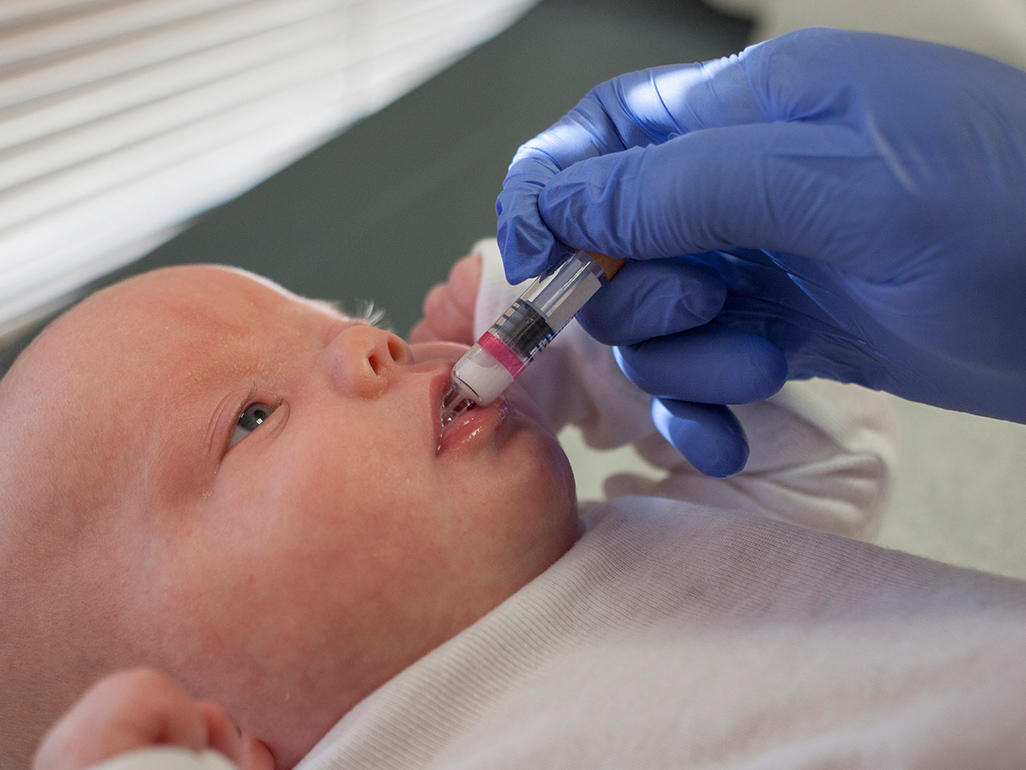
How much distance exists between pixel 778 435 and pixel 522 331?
471mm

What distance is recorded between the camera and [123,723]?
1.64 ft

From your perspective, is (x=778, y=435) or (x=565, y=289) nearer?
(x=565, y=289)

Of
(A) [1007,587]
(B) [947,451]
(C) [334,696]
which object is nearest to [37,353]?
(C) [334,696]

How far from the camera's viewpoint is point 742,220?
2.41ft

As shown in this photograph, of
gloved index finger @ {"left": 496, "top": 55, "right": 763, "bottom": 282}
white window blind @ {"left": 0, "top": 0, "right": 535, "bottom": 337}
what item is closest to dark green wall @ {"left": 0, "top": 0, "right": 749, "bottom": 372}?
white window blind @ {"left": 0, "top": 0, "right": 535, "bottom": 337}

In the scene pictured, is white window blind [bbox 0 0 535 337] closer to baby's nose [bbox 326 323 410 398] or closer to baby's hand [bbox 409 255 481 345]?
baby's hand [bbox 409 255 481 345]

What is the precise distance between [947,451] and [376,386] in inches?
43.9

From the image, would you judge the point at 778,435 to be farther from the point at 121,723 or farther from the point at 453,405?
the point at 121,723

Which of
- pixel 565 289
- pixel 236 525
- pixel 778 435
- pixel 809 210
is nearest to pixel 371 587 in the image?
pixel 236 525

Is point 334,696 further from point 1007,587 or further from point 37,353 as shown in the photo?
point 1007,587

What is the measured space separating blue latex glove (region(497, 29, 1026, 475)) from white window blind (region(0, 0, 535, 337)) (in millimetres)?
747

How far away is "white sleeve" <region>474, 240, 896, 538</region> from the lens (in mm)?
1096

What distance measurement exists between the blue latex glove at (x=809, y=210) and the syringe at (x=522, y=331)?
3 centimetres

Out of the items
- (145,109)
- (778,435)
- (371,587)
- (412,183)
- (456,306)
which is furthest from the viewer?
(412,183)
